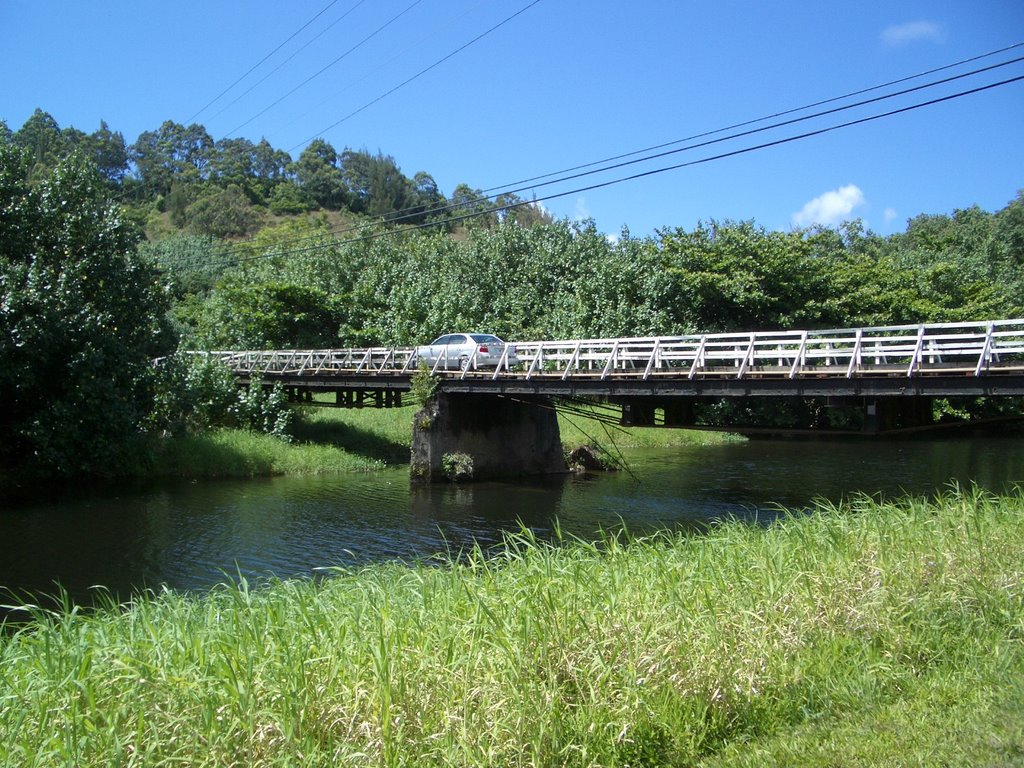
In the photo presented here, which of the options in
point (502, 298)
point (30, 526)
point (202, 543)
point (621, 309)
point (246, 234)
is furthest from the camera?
point (246, 234)

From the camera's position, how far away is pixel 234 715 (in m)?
5.84

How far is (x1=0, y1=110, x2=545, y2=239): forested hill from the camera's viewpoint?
12274cm

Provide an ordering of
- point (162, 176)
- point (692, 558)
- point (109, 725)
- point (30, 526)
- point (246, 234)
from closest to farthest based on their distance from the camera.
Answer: point (109, 725), point (692, 558), point (30, 526), point (246, 234), point (162, 176)

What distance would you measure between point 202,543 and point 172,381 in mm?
14750

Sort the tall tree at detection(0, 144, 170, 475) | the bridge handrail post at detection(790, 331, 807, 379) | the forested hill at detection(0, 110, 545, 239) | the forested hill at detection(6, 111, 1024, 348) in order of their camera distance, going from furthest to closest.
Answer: the forested hill at detection(0, 110, 545, 239) < the forested hill at detection(6, 111, 1024, 348) < the tall tree at detection(0, 144, 170, 475) < the bridge handrail post at detection(790, 331, 807, 379)

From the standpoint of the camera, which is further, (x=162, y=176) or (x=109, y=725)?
(x=162, y=176)

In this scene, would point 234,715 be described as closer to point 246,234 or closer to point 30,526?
point 30,526

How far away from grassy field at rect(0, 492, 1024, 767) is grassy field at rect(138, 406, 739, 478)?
2468 cm

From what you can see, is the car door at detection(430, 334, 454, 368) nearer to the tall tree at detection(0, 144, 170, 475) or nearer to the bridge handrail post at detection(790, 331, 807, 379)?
the tall tree at detection(0, 144, 170, 475)

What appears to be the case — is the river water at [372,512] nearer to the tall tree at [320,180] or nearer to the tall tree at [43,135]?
the tall tree at [43,135]

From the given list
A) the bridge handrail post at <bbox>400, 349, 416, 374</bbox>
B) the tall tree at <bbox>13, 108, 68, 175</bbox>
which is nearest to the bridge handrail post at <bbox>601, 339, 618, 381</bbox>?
the bridge handrail post at <bbox>400, 349, 416, 374</bbox>

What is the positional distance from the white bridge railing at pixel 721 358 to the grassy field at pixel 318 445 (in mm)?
2883

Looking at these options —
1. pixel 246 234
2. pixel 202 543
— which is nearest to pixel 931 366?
pixel 202 543

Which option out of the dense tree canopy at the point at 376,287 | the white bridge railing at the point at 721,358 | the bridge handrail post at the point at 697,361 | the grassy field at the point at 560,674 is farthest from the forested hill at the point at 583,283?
the grassy field at the point at 560,674
